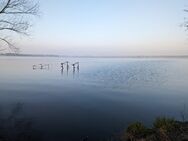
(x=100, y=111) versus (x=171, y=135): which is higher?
(x=171, y=135)

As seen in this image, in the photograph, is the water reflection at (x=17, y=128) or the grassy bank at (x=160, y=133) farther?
the water reflection at (x=17, y=128)

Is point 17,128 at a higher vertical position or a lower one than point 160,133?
lower

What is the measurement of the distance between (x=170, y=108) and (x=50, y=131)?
11.3m

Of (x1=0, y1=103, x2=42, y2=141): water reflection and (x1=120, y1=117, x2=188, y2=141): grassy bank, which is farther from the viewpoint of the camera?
(x1=0, y1=103, x2=42, y2=141): water reflection

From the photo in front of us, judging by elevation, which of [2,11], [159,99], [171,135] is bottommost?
[159,99]

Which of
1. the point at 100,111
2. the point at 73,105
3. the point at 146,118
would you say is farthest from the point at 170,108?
the point at 73,105

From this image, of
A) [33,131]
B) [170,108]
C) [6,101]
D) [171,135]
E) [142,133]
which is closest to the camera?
[171,135]

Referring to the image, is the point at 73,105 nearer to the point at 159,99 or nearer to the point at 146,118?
the point at 146,118

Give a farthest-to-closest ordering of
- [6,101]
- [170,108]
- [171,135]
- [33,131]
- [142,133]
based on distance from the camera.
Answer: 1. [6,101]
2. [170,108]
3. [33,131]
4. [142,133]
5. [171,135]

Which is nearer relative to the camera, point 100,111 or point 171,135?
point 171,135

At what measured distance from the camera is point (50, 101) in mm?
23938

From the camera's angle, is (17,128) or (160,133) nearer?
(160,133)

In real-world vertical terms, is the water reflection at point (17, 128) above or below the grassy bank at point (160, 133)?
below

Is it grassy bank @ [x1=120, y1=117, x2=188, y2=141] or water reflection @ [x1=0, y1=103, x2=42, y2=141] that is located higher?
grassy bank @ [x1=120, y1=117, x2=188, y2=141]
